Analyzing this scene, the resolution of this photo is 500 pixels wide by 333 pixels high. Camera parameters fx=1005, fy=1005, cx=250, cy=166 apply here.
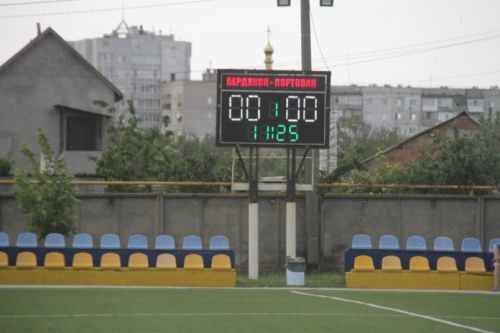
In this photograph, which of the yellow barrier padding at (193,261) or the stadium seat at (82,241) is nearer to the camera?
the yellow barrier padding at (193,261)

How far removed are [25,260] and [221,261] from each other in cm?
552

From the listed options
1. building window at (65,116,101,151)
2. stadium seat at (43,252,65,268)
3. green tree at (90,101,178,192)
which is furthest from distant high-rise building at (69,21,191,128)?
stadium seat at (43,252,65,268)

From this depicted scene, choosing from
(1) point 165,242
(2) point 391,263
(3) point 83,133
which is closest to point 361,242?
(2) point 391,263

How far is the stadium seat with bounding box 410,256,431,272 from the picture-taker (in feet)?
94.5

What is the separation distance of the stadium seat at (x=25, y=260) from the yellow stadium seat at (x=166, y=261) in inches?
138

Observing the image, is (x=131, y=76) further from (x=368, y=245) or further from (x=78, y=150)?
(x=368, y=245)

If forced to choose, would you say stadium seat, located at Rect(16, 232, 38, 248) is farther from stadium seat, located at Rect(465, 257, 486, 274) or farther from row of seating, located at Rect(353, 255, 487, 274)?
stadium seat, located at Rect(465, 257, 486, 274)

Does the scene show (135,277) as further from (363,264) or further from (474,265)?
(474,265)

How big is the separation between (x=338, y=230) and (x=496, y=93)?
108559mm

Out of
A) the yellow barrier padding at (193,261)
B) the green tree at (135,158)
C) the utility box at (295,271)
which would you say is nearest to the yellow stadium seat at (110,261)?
the yellow barrier padding at (193,261)

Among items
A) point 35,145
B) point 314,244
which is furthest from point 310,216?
point 35,145

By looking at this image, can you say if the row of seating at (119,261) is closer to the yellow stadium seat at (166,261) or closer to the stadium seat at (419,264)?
the yellow stadium seat at (166,261)

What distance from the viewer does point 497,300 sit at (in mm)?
24250

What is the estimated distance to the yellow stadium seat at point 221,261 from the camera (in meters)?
28.3
